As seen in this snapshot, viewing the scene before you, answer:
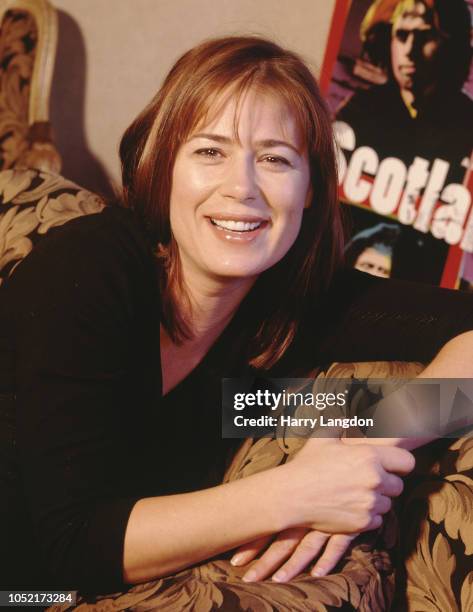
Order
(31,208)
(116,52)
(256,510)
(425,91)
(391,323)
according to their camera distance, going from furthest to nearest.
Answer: (116,52) → (425,91) → (31,208) → (391,323) → (256,510)

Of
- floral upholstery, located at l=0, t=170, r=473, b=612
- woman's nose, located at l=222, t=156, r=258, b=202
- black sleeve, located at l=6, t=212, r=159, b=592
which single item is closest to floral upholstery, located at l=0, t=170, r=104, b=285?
black sleeve, located at l=6, t=212, r=159, b=592

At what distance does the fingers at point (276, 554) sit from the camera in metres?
0.80

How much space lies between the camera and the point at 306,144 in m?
1.02

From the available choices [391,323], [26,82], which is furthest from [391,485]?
[26,82]

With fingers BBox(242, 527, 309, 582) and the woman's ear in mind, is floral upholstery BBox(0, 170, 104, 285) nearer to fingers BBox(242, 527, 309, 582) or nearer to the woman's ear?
the woman's ear

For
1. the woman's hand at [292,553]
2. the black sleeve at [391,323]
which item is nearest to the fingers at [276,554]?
the woman's hand at [292,553]

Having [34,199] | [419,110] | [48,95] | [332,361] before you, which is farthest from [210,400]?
[48,95]

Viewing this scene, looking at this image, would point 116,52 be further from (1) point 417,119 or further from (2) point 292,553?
(2) point 292,553

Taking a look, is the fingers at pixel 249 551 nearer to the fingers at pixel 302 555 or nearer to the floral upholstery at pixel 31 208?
the fingers at pixel 302 555

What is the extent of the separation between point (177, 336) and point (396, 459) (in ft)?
1.24

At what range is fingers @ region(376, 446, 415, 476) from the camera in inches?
34.4

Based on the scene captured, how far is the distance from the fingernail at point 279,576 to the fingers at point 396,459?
179 mm

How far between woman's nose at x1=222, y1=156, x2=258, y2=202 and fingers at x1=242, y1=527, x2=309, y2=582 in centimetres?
43

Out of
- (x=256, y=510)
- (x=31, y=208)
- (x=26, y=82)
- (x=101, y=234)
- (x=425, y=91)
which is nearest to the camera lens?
(x=256, y=510)
